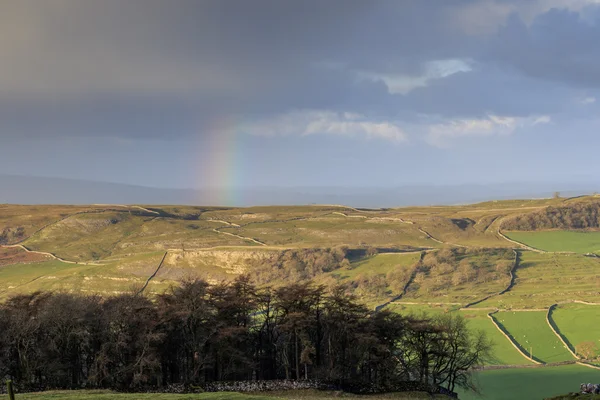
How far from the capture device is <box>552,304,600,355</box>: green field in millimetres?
106188

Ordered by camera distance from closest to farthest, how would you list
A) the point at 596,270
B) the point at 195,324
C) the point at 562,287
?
the point at 195,324 → the point at 562,287 → the point at 596,270

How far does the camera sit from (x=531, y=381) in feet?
282

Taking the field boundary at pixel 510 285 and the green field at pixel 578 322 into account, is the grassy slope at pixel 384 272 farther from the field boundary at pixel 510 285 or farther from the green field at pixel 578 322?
the green field at pixel 578 322

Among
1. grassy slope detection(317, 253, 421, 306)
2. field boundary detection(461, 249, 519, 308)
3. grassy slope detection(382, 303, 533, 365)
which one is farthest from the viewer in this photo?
grassy slope detection(317, 253, 421, 306)

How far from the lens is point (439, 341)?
213 feet

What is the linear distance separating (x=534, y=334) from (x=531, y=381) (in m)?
29.0

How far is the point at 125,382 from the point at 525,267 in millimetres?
147908

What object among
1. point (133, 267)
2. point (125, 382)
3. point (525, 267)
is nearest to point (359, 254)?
point (525, 267)

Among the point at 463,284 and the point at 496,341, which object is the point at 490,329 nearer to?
the point at 496,341

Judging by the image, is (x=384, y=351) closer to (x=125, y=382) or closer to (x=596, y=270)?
(x=125, y=382)

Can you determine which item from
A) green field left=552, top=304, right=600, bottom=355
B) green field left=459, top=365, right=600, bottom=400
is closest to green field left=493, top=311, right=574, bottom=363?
green field left=552, top=304, right=600, bottom=355

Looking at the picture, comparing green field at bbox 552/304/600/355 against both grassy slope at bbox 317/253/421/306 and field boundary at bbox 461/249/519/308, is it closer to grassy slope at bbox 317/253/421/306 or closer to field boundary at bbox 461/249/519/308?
field boundary at bbox 461/249/519/308

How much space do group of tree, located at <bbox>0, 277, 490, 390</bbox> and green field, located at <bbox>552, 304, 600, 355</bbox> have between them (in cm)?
5346

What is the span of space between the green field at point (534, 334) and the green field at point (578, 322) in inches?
117
